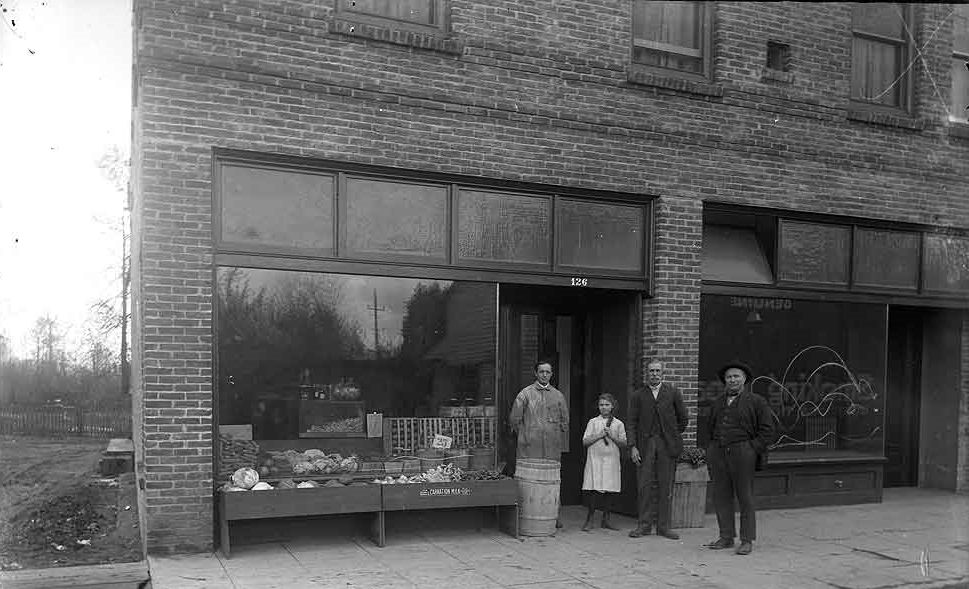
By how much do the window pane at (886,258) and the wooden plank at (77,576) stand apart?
932cm

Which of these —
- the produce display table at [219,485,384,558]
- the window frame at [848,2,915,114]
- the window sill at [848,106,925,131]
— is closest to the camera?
the produce display table at [219,485,384,558]

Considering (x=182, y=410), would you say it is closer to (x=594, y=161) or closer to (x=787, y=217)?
(x=594, y=161)

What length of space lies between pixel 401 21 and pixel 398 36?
0.36 m

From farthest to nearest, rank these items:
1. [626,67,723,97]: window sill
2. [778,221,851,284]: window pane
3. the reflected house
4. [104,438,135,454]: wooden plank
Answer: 1. [104,438,135,454]: wooden plank
2. [778,221,851,284]: window pane
3. [626,67,723,97]: window sill
4. the reflected house

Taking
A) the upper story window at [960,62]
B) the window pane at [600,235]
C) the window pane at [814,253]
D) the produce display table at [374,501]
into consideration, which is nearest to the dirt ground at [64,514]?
the produce display table at [374,501]

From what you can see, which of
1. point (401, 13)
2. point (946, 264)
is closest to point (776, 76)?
point (946, 264)

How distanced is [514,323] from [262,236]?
3.34 metres

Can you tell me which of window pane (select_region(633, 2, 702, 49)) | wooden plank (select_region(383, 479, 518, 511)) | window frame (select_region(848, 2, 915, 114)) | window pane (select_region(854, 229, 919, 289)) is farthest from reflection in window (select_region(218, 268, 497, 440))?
window frame (select_region(848, 2, 915, 114))

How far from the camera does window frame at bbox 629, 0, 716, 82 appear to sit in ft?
33.4

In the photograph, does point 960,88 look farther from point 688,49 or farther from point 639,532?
point 639,532

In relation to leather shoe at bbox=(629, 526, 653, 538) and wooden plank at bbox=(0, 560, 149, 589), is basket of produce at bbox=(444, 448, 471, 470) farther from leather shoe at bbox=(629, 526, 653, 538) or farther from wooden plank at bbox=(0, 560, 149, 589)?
wooden plank at bbox=(0, 560, 149, 589)

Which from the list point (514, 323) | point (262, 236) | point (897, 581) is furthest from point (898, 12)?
point (262, 236)

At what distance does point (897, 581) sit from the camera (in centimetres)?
757

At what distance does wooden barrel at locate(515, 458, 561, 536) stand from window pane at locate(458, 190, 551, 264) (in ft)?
7.57
